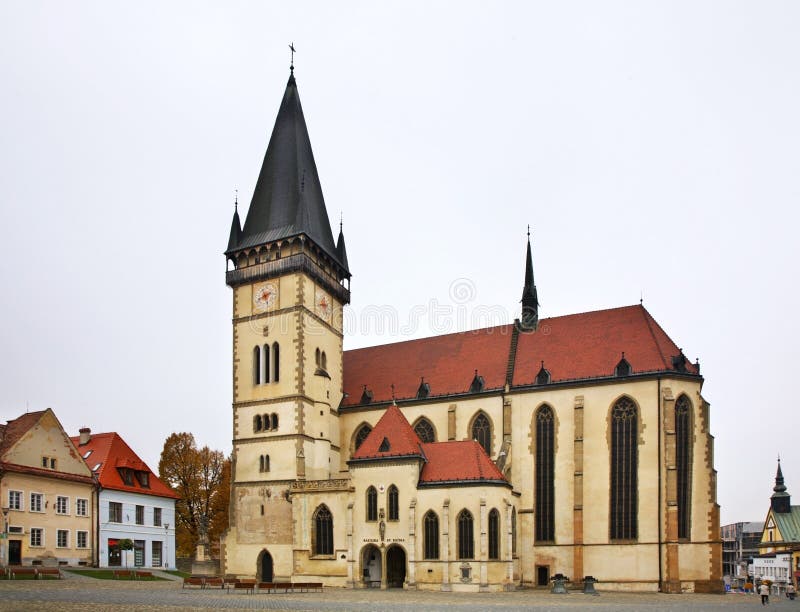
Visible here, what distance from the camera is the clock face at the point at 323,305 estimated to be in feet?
168

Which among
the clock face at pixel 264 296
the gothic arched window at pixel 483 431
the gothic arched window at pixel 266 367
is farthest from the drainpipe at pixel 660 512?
the clock face at pixel 264 296

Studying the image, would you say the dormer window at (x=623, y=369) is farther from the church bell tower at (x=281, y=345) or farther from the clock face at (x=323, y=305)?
the clock face at (x=323, y=305)

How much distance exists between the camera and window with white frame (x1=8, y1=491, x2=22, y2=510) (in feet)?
138

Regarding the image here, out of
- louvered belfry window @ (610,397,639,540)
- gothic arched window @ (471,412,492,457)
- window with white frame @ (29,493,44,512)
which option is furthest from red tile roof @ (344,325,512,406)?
window with white frame @ (29,493,44,512)

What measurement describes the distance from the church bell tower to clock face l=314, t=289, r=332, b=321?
9 centimetres

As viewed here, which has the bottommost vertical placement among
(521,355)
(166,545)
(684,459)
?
(166,545)

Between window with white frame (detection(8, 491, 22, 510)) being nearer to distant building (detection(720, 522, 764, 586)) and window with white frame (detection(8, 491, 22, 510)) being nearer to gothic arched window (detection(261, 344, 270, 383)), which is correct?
gothic arched window (detection(261, 344, 270, 383))

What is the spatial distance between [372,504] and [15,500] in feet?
59.2

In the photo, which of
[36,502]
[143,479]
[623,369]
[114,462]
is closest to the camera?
[36,502]

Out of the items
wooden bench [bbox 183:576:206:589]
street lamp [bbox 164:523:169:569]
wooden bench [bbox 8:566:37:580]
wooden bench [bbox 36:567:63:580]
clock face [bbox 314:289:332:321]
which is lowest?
street lamp [bbox 164:523:169:569]

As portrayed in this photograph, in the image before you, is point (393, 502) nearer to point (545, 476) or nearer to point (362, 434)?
point (545, 476)

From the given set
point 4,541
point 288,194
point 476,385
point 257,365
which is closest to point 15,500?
point 4,541

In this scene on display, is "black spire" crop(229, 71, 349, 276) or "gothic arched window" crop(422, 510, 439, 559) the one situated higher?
"black spire" crop(229, 71, 349, 276)

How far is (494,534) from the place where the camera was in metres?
41.5
